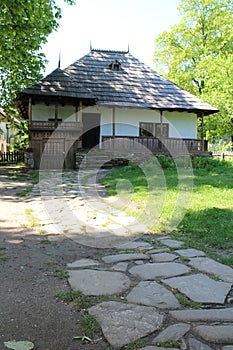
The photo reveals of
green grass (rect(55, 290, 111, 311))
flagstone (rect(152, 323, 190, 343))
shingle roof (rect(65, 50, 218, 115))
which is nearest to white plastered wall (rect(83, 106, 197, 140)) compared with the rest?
shingle roof (rect(65, 50, 218, 115))

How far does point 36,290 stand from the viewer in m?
3.00

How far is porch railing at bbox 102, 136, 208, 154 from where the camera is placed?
17.9 metres

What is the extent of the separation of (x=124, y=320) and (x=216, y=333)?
66 cm

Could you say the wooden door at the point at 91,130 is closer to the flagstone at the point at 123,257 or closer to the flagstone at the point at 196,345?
the flagstone at the point at 123,257

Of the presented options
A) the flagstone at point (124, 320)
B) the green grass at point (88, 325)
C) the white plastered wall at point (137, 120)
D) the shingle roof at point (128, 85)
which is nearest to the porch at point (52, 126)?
the shingle roof at point (128, 85)

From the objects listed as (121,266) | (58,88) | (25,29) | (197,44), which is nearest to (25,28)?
(25,29)

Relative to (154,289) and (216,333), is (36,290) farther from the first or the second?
(216,333)

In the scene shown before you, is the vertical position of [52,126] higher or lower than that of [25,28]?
lower

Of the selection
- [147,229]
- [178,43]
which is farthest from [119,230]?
[178,43]

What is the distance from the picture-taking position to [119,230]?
5203 millimetres

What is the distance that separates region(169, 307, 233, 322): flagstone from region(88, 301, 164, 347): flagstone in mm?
153

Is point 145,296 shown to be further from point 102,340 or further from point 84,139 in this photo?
point 84,139

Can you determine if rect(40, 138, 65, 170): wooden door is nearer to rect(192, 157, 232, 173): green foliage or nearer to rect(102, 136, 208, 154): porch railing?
rect(102, 136, 208, 154): porch railing

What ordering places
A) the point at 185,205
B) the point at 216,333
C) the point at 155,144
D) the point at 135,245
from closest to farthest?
the point at 216,333
the point at 135,245
the point at 185,205
the point at 155,144
